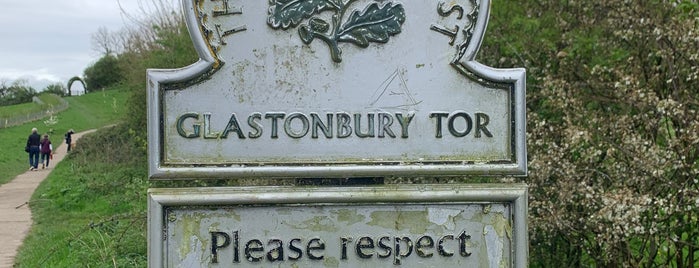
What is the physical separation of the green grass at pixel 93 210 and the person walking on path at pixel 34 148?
37.1 inches

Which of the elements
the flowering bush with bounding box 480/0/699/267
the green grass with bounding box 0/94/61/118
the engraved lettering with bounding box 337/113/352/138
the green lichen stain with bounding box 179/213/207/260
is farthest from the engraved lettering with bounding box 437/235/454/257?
the green grass with bounding box 0/94/61/118

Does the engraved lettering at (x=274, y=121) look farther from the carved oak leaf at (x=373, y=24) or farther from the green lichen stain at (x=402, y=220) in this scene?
the green lichen stain at (x=402, y=220)

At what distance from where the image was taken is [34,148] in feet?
85.9

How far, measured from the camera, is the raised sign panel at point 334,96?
282 centimetres

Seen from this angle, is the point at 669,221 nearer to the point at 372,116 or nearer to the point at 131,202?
the point at 372,116

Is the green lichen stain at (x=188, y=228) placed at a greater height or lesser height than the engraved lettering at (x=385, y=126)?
lesser

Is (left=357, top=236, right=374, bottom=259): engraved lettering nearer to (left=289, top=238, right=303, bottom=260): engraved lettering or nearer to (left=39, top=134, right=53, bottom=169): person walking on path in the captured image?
(left=289, top=238, right=303, bottom=260): engraved lettering

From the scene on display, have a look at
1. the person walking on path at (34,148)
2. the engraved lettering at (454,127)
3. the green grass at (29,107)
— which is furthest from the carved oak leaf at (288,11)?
the green grass at (29,107)

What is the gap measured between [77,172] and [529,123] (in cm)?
1697

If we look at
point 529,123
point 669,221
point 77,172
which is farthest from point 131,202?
point 77,172

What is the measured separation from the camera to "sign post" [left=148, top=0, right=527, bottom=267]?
2.82 meters

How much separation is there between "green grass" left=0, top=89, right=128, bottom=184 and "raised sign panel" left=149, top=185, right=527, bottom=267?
20374 mm

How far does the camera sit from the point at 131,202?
38.4ft

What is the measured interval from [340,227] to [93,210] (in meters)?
12.9
